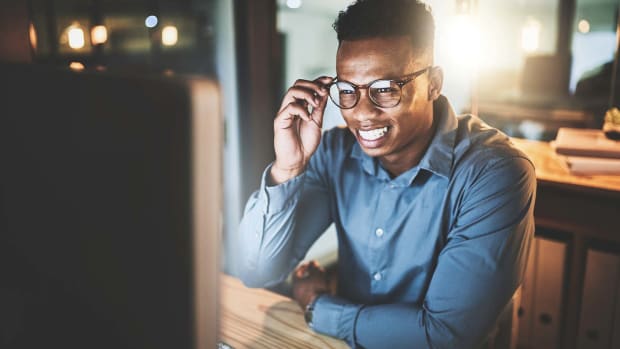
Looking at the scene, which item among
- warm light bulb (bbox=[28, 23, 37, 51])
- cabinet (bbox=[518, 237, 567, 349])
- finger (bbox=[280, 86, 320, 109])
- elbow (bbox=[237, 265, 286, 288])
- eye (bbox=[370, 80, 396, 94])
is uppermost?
warm light bulb (bbox=[28, 23, 37, 51])

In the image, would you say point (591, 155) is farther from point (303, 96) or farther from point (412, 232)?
point (303, 96)

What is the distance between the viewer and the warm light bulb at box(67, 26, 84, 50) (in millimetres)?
1822

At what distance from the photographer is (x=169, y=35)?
99.9 inches

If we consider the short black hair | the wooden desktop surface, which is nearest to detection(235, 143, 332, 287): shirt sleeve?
the short black hair

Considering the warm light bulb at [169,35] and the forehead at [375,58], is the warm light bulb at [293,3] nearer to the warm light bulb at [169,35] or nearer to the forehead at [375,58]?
the warm light bulb at [169,35]

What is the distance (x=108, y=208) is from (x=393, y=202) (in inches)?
41.5

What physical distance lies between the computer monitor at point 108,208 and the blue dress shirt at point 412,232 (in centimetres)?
75

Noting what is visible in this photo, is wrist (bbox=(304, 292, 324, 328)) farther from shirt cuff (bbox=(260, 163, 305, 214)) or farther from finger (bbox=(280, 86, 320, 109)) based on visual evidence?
finger (bbox=(280, 86, 320, 109))

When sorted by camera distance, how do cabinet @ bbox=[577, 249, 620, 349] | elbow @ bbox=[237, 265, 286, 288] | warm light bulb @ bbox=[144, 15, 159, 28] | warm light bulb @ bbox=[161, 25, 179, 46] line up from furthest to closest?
warm light bulb @ bbox=[161, 25, 179, 46]
warm light bulb @ bbox=[144, 15, 159, 28]
cabinet @ bbox=[577, 249, 620, 349]
elbow @ bbox=[237, 265, 286, 288]

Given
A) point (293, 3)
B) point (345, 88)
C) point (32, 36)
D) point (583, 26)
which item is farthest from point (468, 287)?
point (583, 26)

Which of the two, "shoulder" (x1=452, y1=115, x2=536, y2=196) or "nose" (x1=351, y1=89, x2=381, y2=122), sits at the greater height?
"nose" (x1=351, y1=89, x2=381, y2=122)

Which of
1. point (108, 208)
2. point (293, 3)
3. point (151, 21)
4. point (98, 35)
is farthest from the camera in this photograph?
point (293, 3)

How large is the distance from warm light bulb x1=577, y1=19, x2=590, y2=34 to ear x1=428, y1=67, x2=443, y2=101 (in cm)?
809

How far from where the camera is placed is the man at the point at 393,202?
1.16 m
